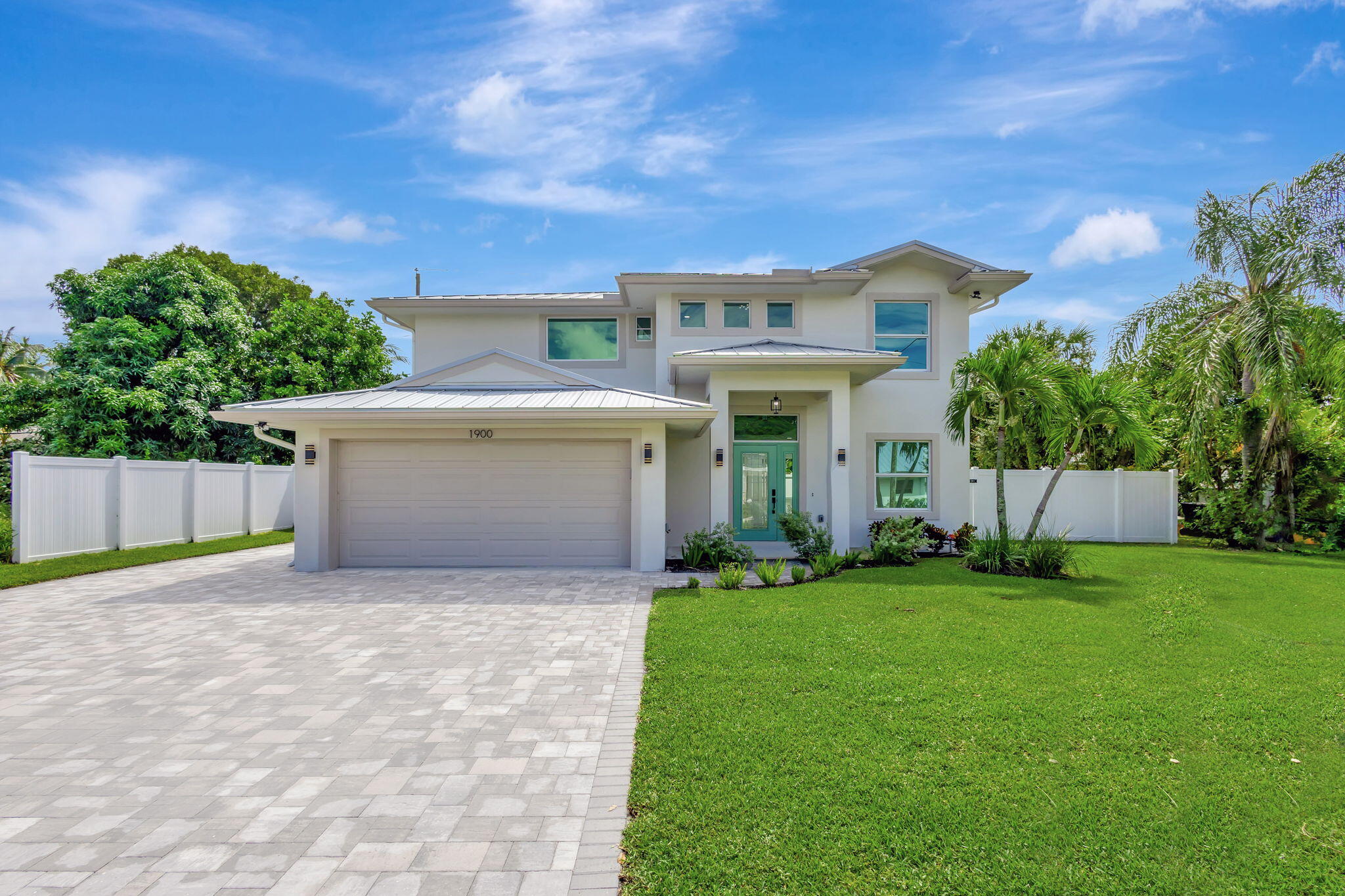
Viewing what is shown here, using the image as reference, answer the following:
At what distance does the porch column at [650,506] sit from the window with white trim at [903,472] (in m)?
5.23

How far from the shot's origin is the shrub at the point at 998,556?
10539mm

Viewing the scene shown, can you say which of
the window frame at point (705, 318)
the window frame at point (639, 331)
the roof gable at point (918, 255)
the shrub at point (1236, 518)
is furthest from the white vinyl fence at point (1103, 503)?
the window frame at point (639, 331)

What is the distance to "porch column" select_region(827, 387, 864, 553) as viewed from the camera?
12.0 metres

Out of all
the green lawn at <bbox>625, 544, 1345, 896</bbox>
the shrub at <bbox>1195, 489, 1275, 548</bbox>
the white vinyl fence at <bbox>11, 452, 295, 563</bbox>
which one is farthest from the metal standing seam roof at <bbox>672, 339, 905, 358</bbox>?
the white vinyl fence at <bbox>11, 452, 295, 563</bbox>

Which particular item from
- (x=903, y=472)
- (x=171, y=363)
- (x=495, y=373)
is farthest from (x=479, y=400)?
(x=171, y=363)

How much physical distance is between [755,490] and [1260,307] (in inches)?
426

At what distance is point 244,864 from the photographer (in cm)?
289

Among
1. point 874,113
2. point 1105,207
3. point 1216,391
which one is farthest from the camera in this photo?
point 1105,207

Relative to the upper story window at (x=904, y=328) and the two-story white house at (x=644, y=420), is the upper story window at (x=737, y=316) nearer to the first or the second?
the two-story white house at (x=644, y=420)

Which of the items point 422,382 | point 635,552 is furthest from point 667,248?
point 635,552

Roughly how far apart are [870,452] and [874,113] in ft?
21.2

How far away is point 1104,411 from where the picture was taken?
1036 cm

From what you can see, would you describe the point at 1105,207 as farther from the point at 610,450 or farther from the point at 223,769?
the point at 223,769

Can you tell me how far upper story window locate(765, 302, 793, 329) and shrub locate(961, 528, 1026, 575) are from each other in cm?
580
